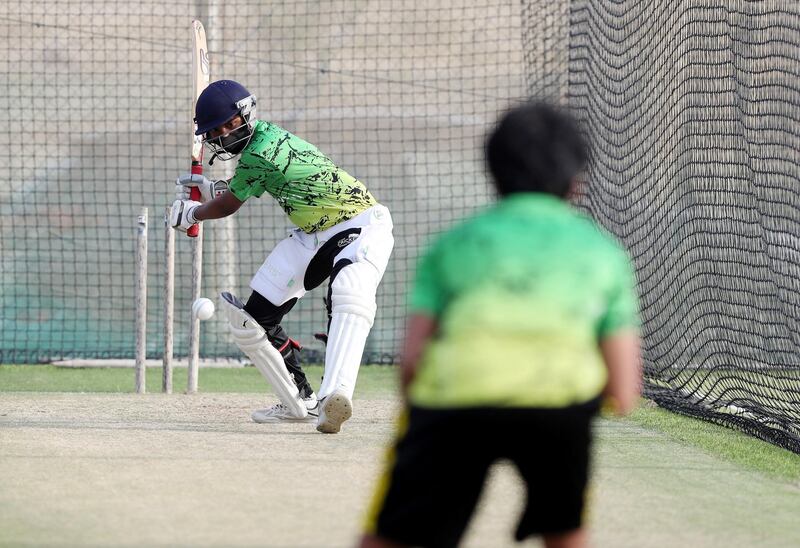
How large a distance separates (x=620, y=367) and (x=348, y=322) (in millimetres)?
3679

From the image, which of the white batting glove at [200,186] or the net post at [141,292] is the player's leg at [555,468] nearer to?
the white batting glove at [200,186]

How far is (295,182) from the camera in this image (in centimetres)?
653

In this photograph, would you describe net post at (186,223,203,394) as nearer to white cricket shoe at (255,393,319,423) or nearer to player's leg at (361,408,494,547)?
white cricket shoe at (255,393,319,423)

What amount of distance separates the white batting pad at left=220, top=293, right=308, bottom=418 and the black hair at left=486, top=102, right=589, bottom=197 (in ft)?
13.1

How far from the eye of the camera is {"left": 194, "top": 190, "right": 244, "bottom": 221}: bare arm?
21.6 ft

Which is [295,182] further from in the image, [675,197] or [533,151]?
[675,197]

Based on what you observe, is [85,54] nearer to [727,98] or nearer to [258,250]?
[258,250]

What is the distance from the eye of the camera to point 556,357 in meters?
2.63

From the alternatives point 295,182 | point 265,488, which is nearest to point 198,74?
point 295,182

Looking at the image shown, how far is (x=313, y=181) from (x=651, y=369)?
11.5 feet

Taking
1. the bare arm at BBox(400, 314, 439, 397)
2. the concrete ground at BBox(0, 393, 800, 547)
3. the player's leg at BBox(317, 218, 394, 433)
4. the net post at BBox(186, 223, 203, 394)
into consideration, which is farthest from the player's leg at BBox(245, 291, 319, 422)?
the bare arm at BBox(400, 314, 439, 397)

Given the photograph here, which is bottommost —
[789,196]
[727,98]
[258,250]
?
[258,250]

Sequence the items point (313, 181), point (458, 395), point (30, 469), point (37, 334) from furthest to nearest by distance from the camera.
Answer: point (37, 334)
point (313, 181)
point (30, 469)
point (458, 395)

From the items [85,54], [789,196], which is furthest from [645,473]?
[85,54]
